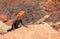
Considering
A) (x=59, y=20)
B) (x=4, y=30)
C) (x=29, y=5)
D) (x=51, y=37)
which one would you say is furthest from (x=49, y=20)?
(x=51, y=37)

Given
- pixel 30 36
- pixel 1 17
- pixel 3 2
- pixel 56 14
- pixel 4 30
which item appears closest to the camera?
pixel 30 36

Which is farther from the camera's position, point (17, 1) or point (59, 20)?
point (17, 1)

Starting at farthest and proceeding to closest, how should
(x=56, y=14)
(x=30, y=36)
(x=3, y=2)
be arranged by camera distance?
(x=3, y=2), (x=56, y=14), (x=30, y=36)

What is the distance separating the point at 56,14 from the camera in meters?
10.2

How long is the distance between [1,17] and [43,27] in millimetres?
2928

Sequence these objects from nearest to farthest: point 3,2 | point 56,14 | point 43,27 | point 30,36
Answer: point 30,36 → point 43,27 → point 56,14 → point 3,2

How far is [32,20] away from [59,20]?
1183mm

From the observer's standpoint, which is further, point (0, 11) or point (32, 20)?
point (0, 11)

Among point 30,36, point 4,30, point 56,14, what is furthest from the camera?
point 56,14

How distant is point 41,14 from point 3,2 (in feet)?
7.53

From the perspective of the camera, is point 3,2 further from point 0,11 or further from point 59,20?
point 59,20

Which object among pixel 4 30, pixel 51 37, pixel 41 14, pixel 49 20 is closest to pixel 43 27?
pixel 51 37

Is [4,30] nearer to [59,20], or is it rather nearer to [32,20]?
[32,20]

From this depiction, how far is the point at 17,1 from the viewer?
38.3 ft
